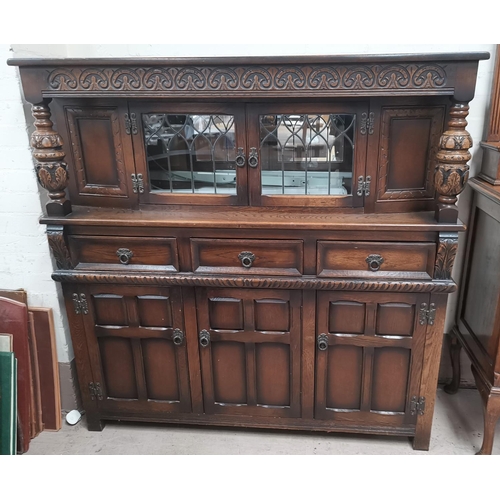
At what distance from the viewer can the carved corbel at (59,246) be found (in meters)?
1.90

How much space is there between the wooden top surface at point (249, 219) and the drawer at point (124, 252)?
0.08m

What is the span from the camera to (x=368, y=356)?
1943 mm

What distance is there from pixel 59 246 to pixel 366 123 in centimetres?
136

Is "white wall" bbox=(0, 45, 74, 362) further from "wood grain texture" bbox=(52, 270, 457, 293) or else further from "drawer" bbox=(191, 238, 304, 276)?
"drawer" bbox=(191, 238, 304, 276)

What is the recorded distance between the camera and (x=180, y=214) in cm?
191

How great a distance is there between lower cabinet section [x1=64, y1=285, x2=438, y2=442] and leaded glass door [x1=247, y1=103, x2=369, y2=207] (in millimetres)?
414

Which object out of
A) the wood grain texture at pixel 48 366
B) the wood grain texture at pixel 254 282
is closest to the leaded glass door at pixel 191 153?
the wood grain texture at pixel 254 282

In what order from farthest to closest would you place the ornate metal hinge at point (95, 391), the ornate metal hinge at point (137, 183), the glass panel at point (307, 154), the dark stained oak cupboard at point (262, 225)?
1. the ornate metal hinge at point (95, 391)
2. the ornate metal hinge at point (137, 183)
3. the glass panel at point (307, 154)
4. the dark stained oak cupboard at point (262, 225)

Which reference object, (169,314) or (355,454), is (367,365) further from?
(169,314)

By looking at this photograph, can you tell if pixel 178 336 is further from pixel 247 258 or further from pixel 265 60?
pixel 265 60

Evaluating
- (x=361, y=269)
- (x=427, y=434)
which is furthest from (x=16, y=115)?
(x=427, y=434)

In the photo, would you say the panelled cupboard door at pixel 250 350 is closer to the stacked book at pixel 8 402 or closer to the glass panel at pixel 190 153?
the glass panel at pixel 190 153

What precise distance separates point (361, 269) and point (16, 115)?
5.26 feet

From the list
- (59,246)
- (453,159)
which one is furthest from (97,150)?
(453,159)
